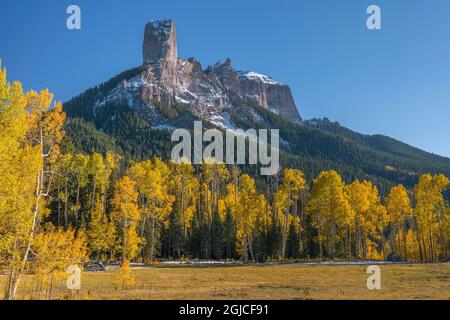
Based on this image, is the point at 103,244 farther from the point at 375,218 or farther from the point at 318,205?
the point at 375,218

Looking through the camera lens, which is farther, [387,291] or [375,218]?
[375,218]

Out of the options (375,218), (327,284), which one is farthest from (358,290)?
(375,218)

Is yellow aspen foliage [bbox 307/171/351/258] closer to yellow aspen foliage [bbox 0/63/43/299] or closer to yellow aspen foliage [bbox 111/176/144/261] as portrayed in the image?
yellow aspen foliage [bbox 111/176/144/261]

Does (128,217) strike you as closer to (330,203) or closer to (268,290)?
(268,290)

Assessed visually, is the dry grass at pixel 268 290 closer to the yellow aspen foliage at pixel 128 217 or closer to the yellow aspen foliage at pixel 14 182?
the yellow aspen foliage at pixel 14 182

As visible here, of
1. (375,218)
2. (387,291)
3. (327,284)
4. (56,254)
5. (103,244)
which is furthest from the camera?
(375,218)

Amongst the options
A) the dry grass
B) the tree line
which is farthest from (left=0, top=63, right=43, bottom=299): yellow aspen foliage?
the tree line

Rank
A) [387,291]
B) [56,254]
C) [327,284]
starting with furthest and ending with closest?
[327,284]
[387,291]
[56,254]

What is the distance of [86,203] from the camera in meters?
58.7

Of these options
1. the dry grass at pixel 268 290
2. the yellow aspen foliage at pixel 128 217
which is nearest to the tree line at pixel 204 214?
the yellow aspen foliage at pixel 128 217

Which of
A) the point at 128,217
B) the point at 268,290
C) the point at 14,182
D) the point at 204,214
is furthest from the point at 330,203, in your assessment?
the point at 14,182

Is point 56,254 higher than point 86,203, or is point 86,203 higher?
point 86,203

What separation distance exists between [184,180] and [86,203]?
17.5 meters
